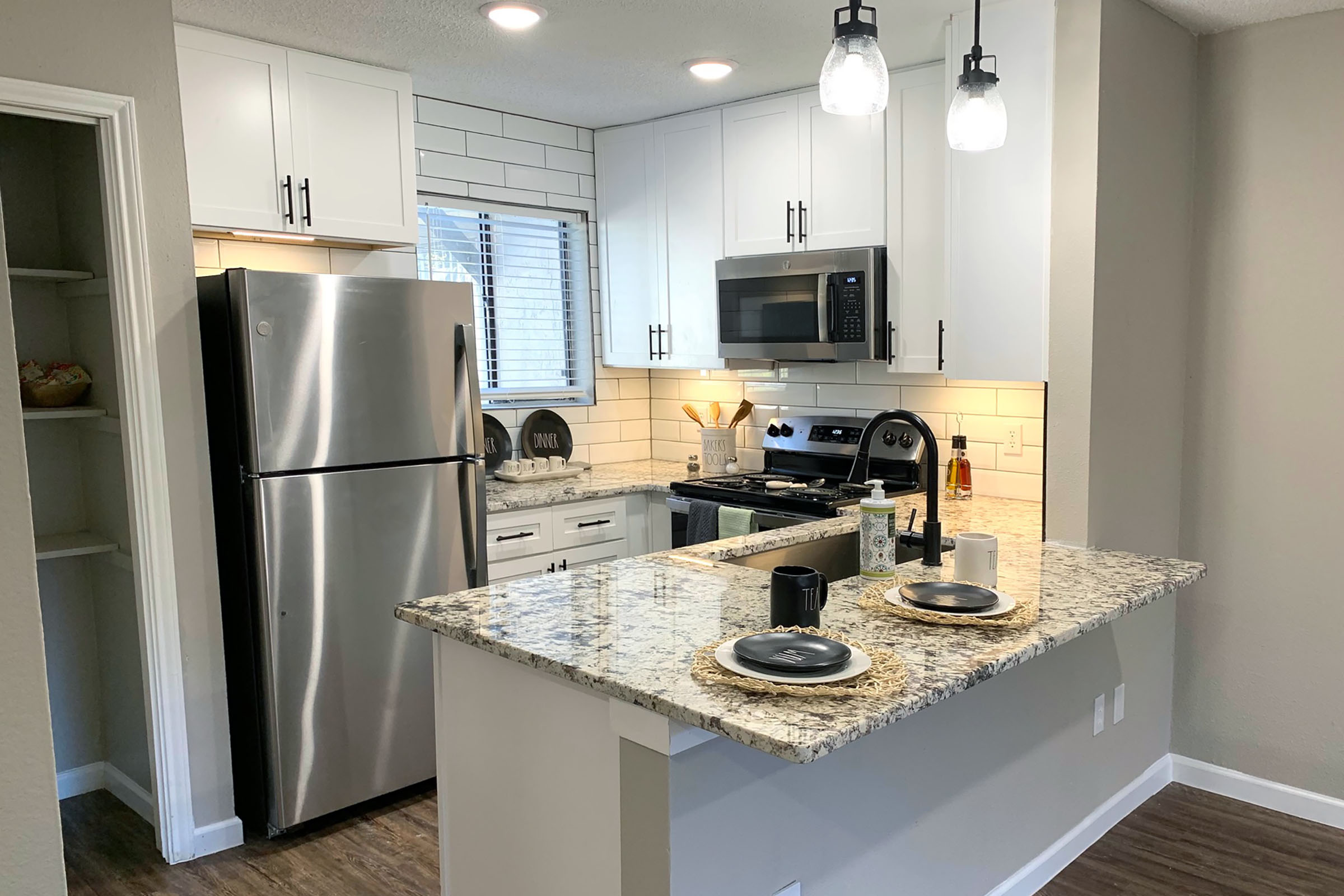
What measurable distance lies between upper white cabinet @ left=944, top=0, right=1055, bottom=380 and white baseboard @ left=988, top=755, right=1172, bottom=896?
129 centimetres

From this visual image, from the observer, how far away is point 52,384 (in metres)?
2.87

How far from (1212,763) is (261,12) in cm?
374

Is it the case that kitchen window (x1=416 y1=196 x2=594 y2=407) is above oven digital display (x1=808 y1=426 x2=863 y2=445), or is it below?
above

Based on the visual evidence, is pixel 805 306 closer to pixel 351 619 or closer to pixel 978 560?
pixel 978 560

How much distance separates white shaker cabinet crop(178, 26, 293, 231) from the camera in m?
2.95

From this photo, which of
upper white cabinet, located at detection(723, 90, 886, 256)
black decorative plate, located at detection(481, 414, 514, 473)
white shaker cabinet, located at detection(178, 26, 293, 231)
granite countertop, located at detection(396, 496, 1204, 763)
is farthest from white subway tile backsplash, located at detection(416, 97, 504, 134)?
granite countertop, located at detection(396, 496, 1204, 763)

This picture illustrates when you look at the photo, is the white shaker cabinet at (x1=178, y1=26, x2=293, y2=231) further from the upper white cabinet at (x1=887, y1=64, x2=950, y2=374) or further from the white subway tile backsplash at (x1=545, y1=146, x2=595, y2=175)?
the upper white cabinet at (x1=887, y1=64, x2=950, y2=374)

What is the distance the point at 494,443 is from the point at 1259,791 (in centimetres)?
301

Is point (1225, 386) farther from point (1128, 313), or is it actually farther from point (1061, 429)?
point (1061, 429)

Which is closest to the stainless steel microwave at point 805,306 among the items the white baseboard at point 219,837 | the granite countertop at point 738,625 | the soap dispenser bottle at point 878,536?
the granite countertop at point 738,625

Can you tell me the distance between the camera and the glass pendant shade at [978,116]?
1.79 meters

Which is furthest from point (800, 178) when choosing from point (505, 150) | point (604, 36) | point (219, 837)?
point (219, 837)

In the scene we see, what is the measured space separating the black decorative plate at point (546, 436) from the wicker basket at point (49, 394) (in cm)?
175

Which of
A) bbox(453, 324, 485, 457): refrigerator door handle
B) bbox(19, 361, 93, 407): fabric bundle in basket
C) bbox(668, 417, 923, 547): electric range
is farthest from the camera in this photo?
bbox(668, 417, 923, 547): electric range
